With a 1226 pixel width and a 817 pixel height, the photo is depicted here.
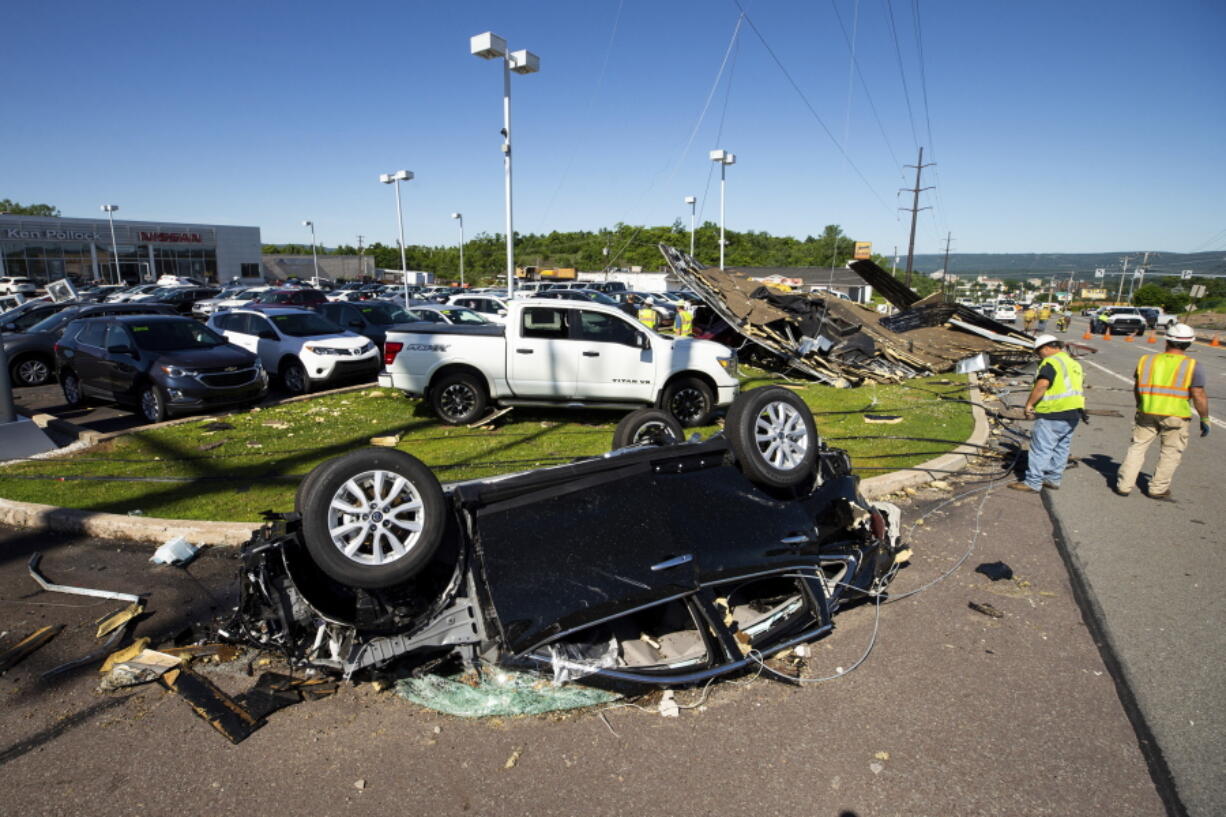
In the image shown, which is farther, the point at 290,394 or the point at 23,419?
the point at 290,394

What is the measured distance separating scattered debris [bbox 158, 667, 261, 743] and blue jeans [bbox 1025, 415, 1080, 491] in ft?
23.7

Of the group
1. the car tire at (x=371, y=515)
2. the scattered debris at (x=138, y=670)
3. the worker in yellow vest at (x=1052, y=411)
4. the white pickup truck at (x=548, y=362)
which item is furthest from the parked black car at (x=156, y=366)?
the worker in yellow vest at (x=1052, y=411)

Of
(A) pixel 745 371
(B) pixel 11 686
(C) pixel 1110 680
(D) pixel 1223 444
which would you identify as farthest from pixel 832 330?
(B) pixel 11 686

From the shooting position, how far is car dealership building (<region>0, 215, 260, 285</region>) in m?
52.7

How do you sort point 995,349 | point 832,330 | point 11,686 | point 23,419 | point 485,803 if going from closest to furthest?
1. point 485,803
2. point 11,686
3. point 23,419
4. point 832,330
5. point 995,349

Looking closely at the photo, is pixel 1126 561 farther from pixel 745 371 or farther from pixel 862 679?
pixel 745 371

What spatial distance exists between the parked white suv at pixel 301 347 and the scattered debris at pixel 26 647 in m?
8.99

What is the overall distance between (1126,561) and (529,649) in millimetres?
4875

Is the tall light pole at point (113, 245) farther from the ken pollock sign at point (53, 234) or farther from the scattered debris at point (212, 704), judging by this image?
the scattered debris at point (212, 704)

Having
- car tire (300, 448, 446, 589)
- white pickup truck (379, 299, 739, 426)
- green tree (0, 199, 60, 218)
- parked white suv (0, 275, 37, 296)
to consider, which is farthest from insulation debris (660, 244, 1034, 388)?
green tree (0, 199, 60, 218)

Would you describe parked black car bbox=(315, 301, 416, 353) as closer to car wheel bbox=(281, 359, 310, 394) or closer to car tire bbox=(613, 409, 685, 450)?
car wheel bbox=(281, 359, 310, 394)

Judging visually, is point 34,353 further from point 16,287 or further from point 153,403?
point 16,287

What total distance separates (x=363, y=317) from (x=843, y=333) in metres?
11.2

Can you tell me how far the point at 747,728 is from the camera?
340 cm
